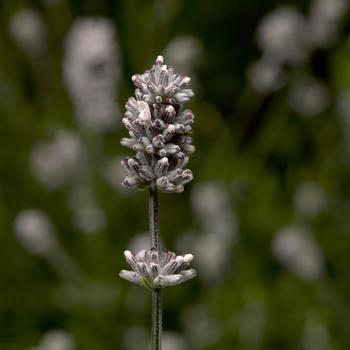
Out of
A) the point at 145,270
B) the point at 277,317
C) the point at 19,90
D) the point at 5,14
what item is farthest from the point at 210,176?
the point at 145,270

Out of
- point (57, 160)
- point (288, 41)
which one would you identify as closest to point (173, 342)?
point (57, 160)

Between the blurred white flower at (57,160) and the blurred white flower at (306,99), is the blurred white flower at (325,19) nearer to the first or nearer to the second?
the blurred white flower at (306,99)

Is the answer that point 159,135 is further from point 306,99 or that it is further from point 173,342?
point 306,99

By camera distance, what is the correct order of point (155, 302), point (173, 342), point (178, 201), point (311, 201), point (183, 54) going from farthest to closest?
point (178, 201) → point (183, 54) → point (311, 201) → point (173, 342) → point (155, 302)

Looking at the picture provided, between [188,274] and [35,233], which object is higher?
[35,233]

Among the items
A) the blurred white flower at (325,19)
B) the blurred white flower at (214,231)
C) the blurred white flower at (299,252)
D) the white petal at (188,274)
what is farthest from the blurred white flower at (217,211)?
the white petal at (188,274)

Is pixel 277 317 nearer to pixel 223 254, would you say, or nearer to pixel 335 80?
pixel 223 254
